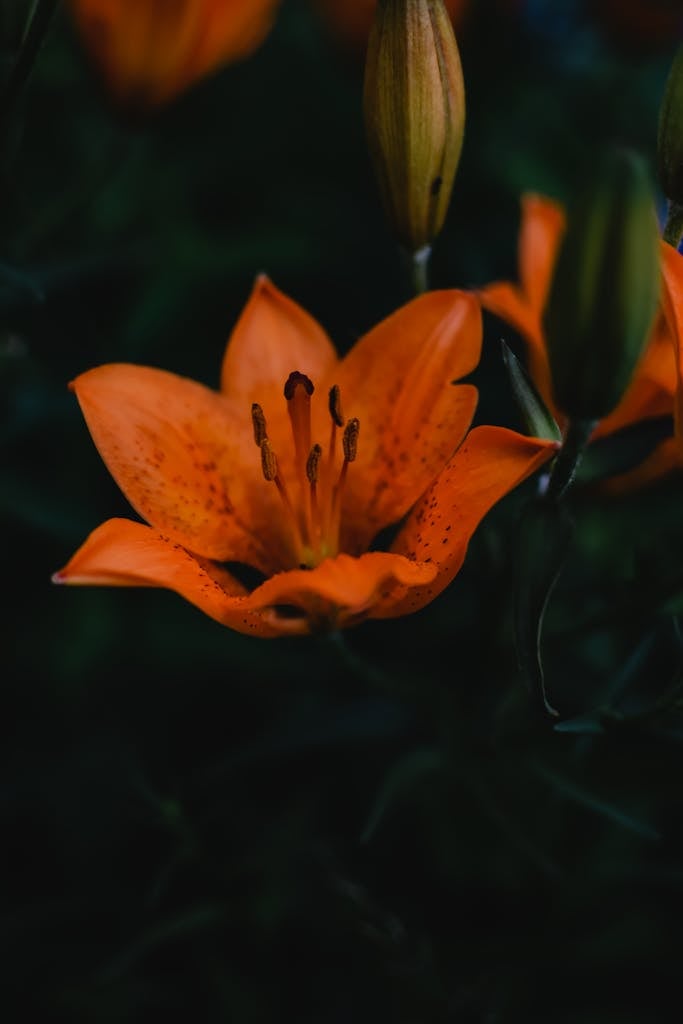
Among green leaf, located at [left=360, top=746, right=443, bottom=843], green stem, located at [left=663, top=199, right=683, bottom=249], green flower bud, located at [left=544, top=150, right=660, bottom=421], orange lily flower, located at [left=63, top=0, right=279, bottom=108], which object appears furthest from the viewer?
orange lily flower, located at [left=63, top=0, right=279, bottom=108]

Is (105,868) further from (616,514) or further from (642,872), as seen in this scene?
(616,514)

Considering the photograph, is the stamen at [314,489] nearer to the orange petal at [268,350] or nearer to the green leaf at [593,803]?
the orange petal at [268,350]

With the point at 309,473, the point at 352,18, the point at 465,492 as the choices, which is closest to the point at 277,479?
the point at 309,473

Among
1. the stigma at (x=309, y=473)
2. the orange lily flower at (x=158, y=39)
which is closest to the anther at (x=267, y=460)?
the stigma at (x=309, y=473)

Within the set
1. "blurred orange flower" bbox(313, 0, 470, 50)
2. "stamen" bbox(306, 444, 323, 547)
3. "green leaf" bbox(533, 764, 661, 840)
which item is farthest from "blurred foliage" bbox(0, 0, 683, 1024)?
"blurred orange flower" bbox(313, 0, 470, 50)

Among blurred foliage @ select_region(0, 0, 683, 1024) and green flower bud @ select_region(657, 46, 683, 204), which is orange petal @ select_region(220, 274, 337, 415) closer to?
blurred foliage @ select_region(0, 0, 683, 1024)

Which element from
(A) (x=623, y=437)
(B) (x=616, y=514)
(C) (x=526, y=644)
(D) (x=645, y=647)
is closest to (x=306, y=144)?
(B) (x=616, y=514)
